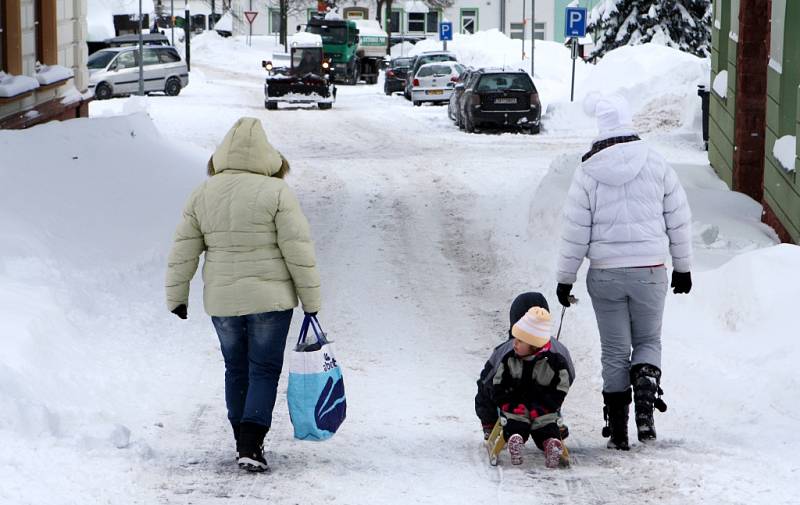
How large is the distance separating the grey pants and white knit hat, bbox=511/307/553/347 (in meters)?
0.56

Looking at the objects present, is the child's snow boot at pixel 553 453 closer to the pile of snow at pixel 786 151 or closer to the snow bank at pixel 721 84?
the pile of snow at pixel 786 151

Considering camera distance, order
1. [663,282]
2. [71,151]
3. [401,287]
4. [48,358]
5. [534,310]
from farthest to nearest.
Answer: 1. [71,151]
2. [401,287]
3. [48,358]
4. [663,282]
5. [534,310]

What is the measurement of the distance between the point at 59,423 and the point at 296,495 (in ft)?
4.61

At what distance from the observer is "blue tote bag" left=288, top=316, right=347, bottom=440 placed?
6.46 metres

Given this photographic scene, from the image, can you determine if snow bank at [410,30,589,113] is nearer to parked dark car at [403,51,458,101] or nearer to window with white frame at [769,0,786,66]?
parked dark car at [403,51,458,101]

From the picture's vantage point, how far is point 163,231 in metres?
12.5

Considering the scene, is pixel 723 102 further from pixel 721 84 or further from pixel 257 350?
pixel 257 350

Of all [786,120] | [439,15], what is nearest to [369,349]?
[786,120]

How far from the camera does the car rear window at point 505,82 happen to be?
27.9 metres

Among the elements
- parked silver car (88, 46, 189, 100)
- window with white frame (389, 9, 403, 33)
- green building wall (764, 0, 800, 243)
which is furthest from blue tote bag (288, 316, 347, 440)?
window with white frame (389, 9, 403, 33)

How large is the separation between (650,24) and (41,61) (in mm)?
23409

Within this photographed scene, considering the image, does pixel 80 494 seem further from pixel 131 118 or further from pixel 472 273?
pixel 131 118

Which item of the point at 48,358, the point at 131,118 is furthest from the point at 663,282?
the point at 131,118

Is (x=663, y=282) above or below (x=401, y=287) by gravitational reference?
above
